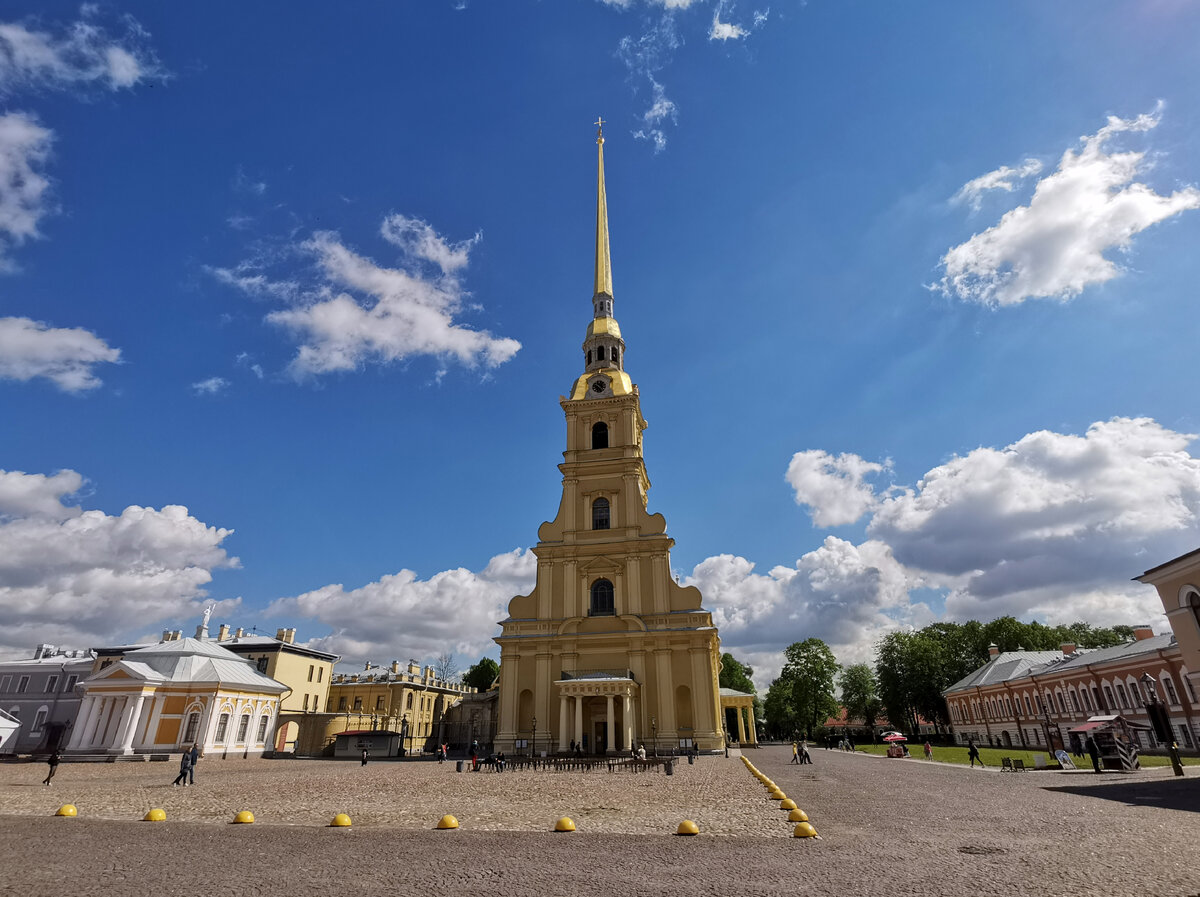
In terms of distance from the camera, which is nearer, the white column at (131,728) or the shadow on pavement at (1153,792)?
the shadow on pavement at (1153,792)

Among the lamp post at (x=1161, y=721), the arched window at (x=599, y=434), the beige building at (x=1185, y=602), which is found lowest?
the lamp post at (x=1161, y=721)

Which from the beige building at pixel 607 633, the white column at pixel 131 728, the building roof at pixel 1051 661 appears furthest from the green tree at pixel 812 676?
the white column at pixel 131 728

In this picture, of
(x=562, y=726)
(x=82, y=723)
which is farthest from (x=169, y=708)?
(x=562, y=726)

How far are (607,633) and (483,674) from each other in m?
55.0

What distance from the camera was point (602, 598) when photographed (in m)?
45.2

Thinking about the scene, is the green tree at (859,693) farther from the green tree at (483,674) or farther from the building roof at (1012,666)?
the green tree at (483,674)

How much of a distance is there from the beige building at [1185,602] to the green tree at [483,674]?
8057 centimetres

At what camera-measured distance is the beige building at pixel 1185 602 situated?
21312 mm

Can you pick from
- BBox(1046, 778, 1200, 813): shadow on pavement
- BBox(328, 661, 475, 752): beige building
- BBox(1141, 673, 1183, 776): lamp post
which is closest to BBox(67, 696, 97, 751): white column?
BBox(328, 661, 475, 752): beige building

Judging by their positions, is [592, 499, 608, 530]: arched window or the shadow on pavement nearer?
the shadow on pavement

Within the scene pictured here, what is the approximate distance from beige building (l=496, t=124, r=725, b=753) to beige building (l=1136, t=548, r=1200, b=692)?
24.0 m

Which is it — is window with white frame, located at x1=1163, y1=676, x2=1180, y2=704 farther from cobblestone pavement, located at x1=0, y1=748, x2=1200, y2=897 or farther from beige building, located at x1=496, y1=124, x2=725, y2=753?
beige building, located at x1=496, y1=124, x2=725, y2=753

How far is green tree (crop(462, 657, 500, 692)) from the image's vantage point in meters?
90.4

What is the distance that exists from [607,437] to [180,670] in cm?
3543
